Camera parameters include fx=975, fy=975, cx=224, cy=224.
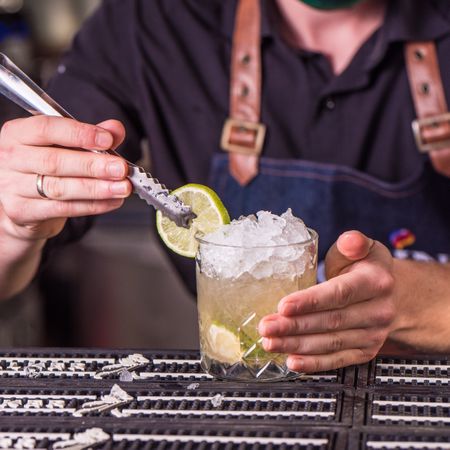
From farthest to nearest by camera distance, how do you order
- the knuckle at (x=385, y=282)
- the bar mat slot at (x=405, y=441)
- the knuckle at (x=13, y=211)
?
the knuckle at (x=13, y=211) → the knuckle at (x=385, y=282) → the bar mat slot at (x=405, y=441)

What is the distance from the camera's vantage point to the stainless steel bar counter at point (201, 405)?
124 centimetres

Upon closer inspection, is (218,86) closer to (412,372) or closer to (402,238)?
(402,238)

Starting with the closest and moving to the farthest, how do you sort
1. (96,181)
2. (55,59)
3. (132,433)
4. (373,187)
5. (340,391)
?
(132,433) < (340,391) < (96,181) < (373,187) < (55,59)

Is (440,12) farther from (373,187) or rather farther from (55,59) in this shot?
(55,59)

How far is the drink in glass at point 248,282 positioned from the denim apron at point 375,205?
2.91 ft

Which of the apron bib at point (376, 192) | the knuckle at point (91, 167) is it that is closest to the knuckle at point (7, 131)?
the knuckle at point (91, 167)

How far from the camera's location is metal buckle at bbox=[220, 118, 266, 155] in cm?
242

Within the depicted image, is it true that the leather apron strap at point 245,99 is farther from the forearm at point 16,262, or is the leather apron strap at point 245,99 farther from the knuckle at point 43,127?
the knuckle at point 43,127

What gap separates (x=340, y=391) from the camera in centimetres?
140

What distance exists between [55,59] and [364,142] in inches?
83.3

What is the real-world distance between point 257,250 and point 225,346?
0.16 m

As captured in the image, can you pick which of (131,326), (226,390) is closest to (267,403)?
(226,390)

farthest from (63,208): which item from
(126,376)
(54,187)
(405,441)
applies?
(405,441)

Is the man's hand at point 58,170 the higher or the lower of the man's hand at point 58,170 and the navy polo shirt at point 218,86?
the lower
